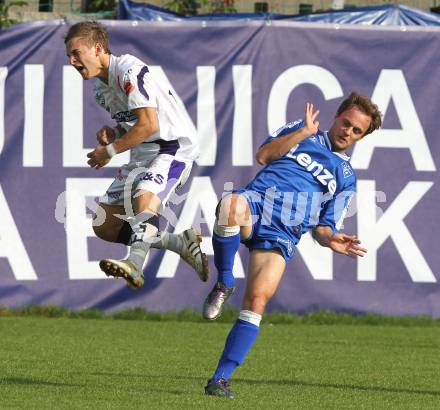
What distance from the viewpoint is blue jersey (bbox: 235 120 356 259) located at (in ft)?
23.1

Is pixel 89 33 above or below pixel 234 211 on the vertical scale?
above

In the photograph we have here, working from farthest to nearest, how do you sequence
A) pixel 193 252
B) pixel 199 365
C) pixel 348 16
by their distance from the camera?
pixel 348 16 < pixel 199 365 < pixel 193 252

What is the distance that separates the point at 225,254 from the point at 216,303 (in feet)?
1.04

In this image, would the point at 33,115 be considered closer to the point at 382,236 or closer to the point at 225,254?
the point at 382,236

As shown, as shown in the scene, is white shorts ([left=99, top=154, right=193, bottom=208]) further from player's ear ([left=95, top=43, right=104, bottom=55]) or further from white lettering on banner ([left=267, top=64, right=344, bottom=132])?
white lettering on banner ([left=267, top=64, right=344, bottom=132])

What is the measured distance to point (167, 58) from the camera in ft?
41.2

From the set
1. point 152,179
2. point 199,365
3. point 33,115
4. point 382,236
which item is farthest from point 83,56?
point 382,236

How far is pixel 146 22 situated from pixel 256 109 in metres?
1.43

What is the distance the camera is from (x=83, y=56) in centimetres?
760

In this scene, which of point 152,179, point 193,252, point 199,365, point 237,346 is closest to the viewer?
point 237,346

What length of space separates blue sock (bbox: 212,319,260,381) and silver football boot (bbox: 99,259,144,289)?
0.64m

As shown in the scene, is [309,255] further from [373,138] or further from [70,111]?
[70,111]

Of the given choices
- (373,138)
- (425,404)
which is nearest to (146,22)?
(373,138)

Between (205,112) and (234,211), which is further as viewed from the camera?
(205,112)
